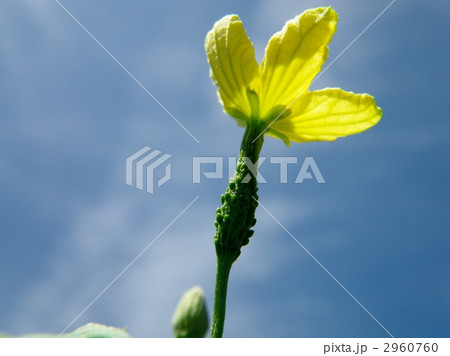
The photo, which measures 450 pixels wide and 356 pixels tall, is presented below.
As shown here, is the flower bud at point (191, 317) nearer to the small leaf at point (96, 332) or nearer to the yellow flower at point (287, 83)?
the small leaf at point (96, 332)

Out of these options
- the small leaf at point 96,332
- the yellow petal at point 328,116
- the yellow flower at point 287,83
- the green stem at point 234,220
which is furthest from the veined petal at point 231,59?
the small leaf at point 96,332

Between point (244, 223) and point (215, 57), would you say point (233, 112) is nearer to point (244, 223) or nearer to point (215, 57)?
point (215, 57)

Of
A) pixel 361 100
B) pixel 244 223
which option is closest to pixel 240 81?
pixel 361 100

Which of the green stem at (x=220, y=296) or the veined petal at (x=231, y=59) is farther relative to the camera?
the veined petal at (x=231, y=59)

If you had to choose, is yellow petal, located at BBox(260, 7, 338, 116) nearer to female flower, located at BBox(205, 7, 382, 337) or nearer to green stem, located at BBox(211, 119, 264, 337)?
female flower, located at BBox(205, 7, 382, 337)

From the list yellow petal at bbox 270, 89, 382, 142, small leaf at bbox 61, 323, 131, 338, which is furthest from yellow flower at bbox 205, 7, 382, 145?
small leaf at bbox 61, 323, 131, 338
